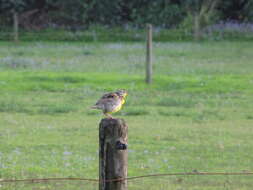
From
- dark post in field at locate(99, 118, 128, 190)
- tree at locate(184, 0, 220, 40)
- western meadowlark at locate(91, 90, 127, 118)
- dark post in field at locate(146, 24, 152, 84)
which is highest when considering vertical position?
tree at locate(184, 0, 220, 40)

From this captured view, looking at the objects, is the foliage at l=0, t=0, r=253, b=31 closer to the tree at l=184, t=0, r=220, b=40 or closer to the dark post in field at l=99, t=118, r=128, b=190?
the tree at l=184, t=0, r=220, b=40

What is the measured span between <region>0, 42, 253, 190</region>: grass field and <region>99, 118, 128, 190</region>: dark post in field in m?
3.61

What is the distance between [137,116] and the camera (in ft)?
49.0

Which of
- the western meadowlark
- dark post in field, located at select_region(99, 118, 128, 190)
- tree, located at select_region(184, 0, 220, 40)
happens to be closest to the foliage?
tree, located at select_region(184, 0, 220, 40)

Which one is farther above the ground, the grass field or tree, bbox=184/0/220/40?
tree, bbox=184/0/220/40

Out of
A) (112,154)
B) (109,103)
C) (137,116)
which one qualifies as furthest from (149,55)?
(112,154)

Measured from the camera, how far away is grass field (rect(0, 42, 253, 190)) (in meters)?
10.0

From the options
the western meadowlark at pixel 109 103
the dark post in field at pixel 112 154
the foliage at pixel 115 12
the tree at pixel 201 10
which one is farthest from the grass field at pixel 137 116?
the foliage at pixel 115 12

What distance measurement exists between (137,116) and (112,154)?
373 inches

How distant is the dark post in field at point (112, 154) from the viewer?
5445 millimetres

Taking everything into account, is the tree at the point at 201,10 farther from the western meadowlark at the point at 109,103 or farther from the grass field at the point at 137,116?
the western meadowlark at the point at 109,103

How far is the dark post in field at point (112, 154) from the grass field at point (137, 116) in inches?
142

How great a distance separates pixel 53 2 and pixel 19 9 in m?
2.27

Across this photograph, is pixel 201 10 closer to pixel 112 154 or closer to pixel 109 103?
pixel 109 103
